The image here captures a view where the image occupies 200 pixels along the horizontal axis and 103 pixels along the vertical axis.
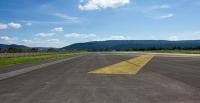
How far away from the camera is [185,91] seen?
405 inches

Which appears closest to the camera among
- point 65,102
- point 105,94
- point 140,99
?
point 65,102

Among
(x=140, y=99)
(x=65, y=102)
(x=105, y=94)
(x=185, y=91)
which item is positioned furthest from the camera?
(x=185, y=91)

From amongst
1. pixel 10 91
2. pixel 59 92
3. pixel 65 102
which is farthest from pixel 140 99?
pixel 10 91

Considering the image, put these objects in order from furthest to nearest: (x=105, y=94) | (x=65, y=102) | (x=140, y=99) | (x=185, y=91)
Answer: (x=185, y=91) < (x=105, y=94) < (x=140, y=99) < (x=65, y=102)

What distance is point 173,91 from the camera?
408 inches

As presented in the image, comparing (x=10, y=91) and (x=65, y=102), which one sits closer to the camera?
(x=65, y=102)

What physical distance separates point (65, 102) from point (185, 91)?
4.37 metres

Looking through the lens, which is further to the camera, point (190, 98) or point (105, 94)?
point (105, 94)

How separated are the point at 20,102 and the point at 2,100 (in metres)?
0.74

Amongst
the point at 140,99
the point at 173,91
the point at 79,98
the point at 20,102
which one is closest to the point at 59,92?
the point at 79,98

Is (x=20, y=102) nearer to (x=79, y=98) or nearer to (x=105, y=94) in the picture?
(x=79, y=98)

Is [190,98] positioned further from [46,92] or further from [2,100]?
[2,100]

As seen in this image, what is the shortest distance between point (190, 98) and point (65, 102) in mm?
3595

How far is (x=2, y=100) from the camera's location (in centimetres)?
852
